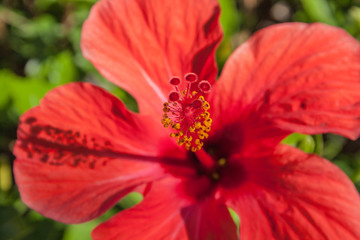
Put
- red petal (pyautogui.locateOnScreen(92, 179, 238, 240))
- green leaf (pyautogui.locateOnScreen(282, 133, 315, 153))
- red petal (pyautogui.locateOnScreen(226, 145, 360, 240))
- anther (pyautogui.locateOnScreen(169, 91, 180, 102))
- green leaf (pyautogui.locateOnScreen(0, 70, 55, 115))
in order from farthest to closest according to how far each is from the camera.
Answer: green leaf (pyautogui.locateOnScreen(0, 70, 55, 115))
green leaf (pyautogui.locateOnScreen(282, 133, 315, 153))
anther (pyautogui.locateOnScreen(169, 91, 180, 102))
red petal (pyautogui.locateOnScreen(92, 179, 238, 240))
red petal (pyautogui.locateOnScreen(226, 145, 360, 240))

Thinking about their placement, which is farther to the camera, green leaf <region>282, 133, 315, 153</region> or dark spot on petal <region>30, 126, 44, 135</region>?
green leaf <region>282, 133, 315, 153</region>

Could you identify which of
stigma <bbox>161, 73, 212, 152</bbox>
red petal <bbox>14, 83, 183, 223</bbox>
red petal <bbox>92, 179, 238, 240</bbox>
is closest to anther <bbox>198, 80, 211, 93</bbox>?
stigma <bbox>161, 73, 212, 152</bbox>

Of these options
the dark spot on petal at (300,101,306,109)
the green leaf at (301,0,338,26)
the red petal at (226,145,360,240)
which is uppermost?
the dark spot on petal at (300,101,306,109)

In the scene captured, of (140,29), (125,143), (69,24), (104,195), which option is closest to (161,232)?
(104,195)

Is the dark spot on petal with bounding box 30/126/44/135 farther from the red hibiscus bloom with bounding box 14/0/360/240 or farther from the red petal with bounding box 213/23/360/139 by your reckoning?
the red petal with bounding box 213/23/360/139

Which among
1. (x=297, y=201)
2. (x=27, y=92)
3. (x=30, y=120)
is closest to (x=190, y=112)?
(x=297, y=201)

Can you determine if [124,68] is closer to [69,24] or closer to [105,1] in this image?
[105,1]

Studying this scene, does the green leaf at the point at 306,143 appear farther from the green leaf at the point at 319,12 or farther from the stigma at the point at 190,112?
the green leaf at the point at 319,12

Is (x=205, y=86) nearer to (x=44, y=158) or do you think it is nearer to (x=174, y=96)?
(x=174, y=96)
